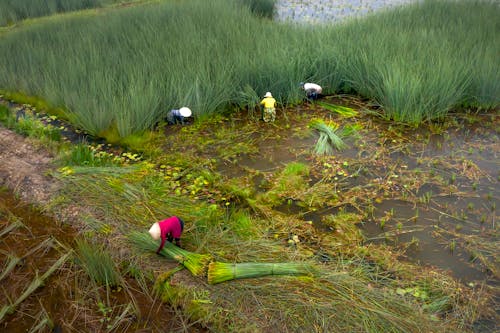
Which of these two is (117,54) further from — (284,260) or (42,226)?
(284,260)

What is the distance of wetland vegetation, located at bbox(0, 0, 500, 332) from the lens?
2150mm

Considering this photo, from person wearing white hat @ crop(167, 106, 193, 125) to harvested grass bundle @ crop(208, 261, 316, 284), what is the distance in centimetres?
222

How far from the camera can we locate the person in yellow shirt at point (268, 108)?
4129 millimetres

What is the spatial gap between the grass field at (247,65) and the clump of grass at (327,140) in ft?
2.22

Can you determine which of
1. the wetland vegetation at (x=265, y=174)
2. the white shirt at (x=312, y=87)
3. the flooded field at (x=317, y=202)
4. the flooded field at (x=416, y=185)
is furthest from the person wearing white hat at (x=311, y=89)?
the flooded field at (x=416, y=185)

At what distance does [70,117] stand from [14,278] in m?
2.29

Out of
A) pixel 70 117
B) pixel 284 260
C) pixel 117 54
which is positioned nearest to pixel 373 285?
pixel 284 260

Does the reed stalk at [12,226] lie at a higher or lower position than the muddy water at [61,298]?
higher

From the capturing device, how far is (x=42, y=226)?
9.18ft

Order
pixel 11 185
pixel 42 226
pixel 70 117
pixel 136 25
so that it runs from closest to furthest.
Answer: pixel 42 226 < pixel 11 185 < pixel 70 117 < pixel 136 25

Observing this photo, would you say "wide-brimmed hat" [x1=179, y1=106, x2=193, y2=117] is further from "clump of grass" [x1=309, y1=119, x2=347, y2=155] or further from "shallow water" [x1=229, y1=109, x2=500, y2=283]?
"clump of grass" [x1=309, y1=119, x2=347, y2=155]

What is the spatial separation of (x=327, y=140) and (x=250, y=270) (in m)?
2.01

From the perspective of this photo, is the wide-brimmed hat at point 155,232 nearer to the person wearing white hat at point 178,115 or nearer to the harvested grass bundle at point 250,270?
the harvested grass bundle at point 250,270

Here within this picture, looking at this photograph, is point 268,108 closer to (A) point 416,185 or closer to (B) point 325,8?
(A) point 416,185
